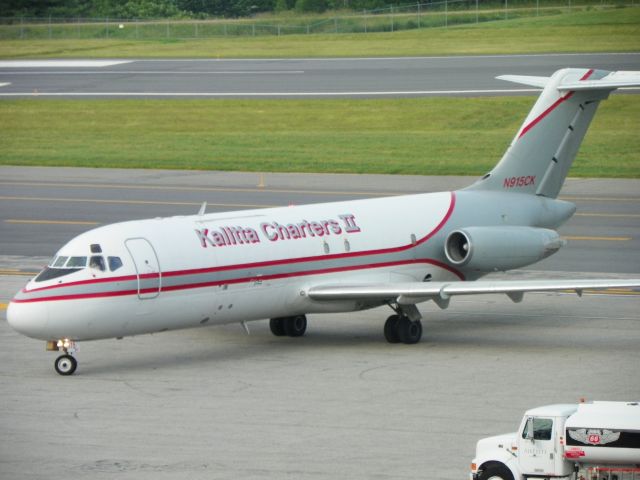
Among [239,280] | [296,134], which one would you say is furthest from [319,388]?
[296,134]

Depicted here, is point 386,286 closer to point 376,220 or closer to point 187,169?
point 376,220

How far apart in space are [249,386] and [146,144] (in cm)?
4069

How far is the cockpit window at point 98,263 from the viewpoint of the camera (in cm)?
2606

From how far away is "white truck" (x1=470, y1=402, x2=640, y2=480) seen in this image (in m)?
17.3

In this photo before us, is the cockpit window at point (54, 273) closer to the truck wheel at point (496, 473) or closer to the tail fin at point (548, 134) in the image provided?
the truck wheel at point (496, 473)

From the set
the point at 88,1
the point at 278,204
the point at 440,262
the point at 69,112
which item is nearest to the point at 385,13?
the point at 88,1

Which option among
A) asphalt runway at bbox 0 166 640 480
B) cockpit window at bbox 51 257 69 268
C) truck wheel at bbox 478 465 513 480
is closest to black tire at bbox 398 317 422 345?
asphalt runway at bbox 0 166 640 480

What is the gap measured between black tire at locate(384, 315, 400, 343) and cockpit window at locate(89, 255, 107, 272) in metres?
6.54

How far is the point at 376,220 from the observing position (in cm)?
3048

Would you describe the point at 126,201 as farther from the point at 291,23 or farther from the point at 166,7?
the point at 166,7

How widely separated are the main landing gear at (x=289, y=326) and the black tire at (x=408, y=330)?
233 cm

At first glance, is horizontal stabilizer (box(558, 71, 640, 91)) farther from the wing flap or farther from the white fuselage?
the wing flap

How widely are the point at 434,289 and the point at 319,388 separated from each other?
4367 millimetres

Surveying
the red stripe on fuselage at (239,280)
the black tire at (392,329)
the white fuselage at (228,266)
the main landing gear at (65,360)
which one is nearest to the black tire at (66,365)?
the main landing gear at (65,360)
